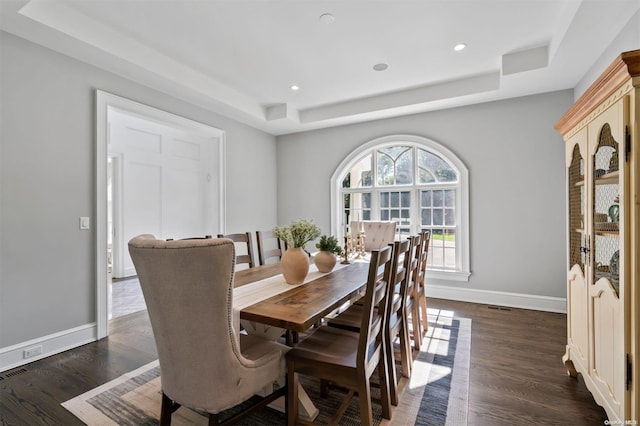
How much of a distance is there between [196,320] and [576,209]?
2423 millimetres

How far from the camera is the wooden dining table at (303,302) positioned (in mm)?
1403

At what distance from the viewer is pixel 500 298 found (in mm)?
3969

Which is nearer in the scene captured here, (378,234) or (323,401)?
(323,401)

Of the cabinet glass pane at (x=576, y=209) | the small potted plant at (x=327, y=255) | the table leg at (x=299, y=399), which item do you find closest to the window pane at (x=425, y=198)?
the cabinet glass pane at (x=576, y=209)

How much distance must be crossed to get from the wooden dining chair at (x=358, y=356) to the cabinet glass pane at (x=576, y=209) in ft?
4.36

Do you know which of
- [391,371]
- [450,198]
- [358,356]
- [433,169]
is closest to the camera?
[358,356]

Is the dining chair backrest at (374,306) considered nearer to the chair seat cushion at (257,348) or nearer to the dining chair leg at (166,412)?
the chair seat cushion at (257,348)

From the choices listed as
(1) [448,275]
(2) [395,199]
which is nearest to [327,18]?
(2) [395,199]

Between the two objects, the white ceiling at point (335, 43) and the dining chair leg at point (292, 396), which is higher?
the white ceiling at point (335, 43)

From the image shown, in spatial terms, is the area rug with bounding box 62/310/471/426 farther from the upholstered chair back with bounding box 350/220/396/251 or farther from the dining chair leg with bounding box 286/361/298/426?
the upholstered chair back with bounding box 350/220/396/251

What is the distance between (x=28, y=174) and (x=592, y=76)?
5.19 m

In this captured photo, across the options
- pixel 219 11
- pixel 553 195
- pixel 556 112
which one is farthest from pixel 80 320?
pixel 556 112

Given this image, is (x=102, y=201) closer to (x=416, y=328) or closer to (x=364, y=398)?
(x=364, y=398)

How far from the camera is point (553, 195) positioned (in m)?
3.71
